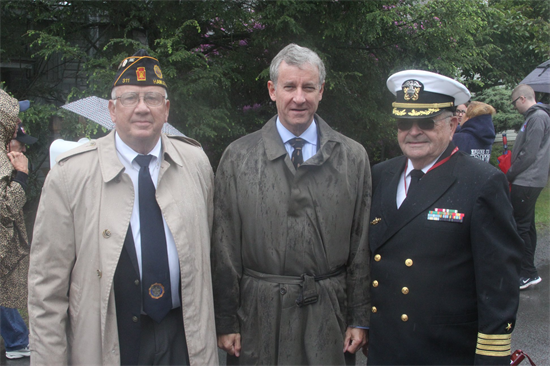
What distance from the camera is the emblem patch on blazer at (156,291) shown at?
2.28 metres

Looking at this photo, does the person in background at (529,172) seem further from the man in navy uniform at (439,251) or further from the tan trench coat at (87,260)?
the tan trench coat at (87,260)

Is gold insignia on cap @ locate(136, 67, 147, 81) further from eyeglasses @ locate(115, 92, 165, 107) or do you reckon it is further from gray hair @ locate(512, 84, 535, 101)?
gray hair @ locate(512, 84, 535, 101)

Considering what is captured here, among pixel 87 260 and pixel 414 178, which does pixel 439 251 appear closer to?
pixel 414 178

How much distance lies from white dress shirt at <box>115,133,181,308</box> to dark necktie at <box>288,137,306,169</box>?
28.0 inches

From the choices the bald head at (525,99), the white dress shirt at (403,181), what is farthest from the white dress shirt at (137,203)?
the bald head at (525,99)

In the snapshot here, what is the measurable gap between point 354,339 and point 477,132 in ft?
13.0

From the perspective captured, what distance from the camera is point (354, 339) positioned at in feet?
8.75

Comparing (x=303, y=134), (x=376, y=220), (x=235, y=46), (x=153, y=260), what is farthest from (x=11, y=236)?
(x=235, y=46)

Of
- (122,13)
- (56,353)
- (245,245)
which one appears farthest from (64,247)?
(122,13)

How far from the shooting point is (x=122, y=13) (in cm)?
558

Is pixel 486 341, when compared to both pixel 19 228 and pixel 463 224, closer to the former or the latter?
pixel 463 224

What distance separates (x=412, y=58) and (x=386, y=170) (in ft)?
13.1

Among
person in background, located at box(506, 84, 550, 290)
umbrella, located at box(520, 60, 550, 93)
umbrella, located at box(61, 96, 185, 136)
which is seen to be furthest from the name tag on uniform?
umbrella, located at box(520, 60, 550, 93)

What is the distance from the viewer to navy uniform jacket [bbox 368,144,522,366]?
2.17 meters
